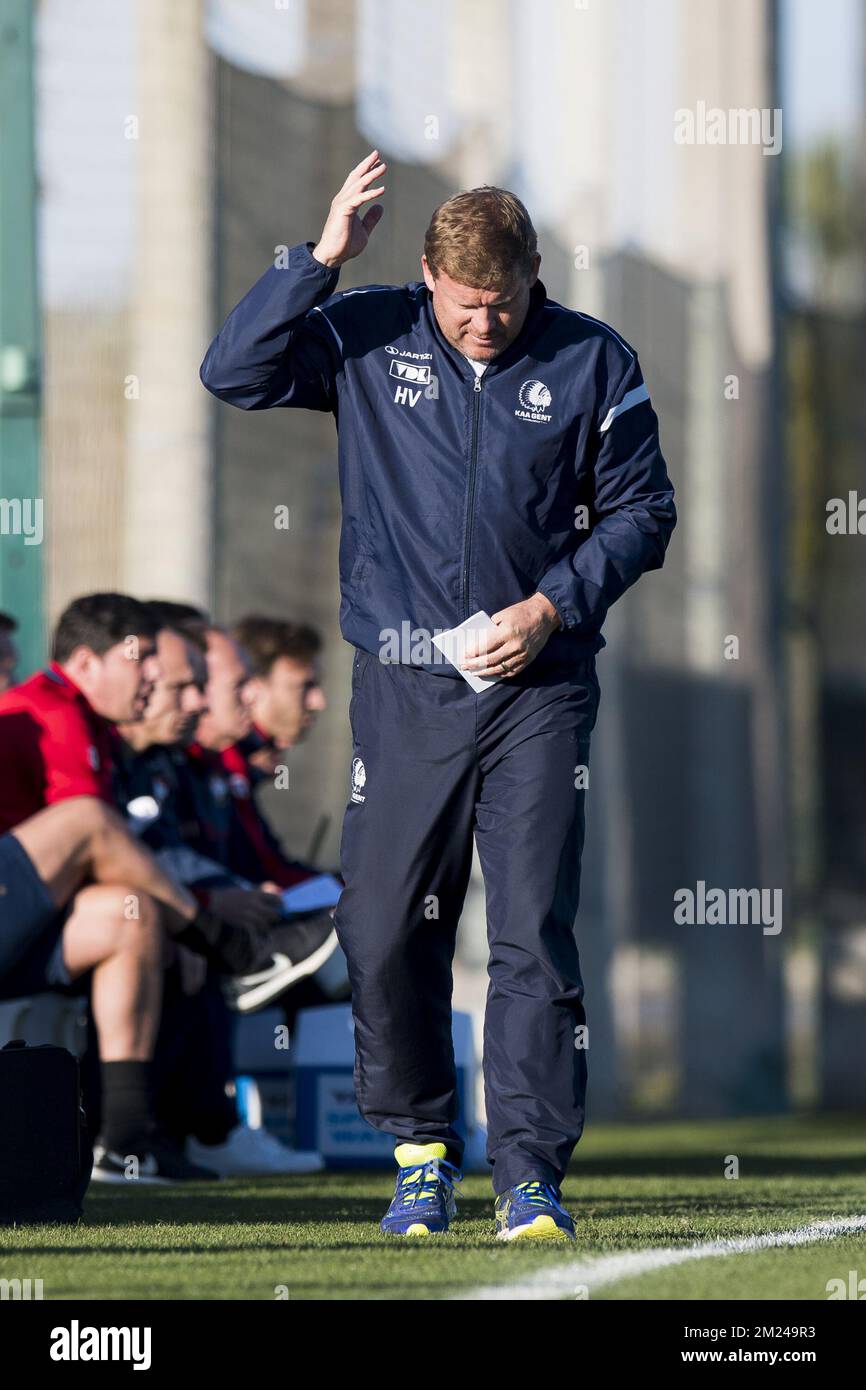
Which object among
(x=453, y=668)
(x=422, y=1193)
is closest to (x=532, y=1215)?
(x=422, y=1193)

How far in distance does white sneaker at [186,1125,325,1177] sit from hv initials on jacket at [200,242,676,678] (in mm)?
2308

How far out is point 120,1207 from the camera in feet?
14.3

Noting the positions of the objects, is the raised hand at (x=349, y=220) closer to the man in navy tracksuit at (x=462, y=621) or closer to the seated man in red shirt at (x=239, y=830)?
the man in navy tracksuit at (x=462, y=621)

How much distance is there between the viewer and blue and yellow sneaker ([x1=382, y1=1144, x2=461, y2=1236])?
371cm

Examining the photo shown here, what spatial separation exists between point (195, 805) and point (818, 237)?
28.0ft

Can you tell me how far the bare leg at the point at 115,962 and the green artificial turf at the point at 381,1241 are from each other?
331 millimetres

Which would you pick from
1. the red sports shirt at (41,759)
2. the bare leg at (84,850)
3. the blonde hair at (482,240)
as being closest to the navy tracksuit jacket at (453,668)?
the blonde hair at (482,240)

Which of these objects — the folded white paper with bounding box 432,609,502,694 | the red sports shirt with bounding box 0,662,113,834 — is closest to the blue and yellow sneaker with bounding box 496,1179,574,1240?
the folded white paper with bounding box 432,609,502,694

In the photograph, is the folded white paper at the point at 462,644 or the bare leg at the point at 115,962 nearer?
the folded white paper at the point at 462,644

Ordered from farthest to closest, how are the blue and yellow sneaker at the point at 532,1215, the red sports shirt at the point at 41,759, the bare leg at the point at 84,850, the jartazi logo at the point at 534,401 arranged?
the red sports shirt at the point at 41,759, the bare leg at the point at 84,850, the jartazi logo at the point at 534,401, the blue and yellow sneaker at the point at 532,1215

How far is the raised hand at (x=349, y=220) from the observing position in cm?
377

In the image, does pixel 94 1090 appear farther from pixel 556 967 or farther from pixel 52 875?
pixel 556 967
